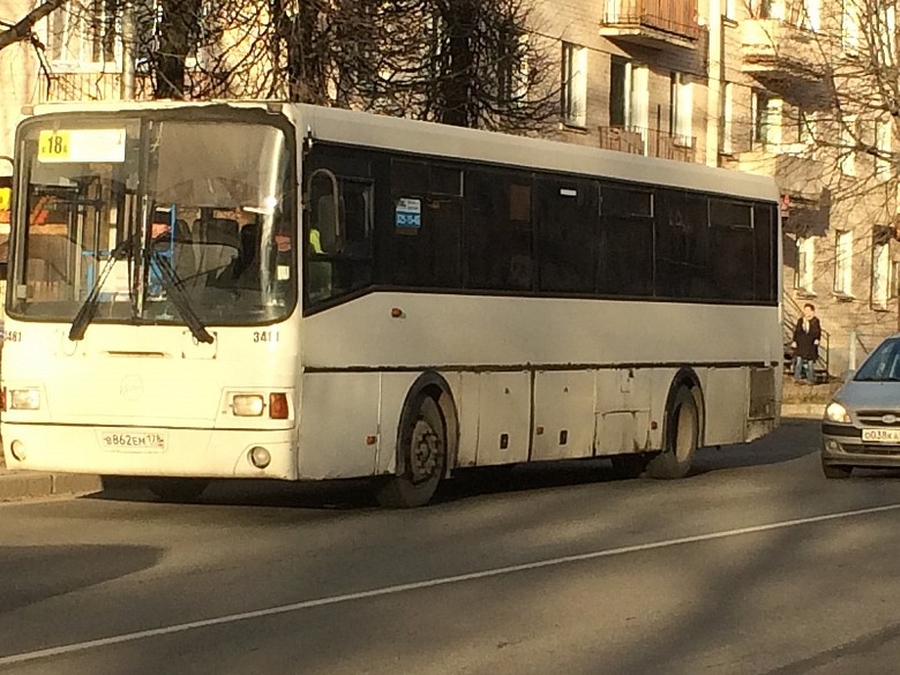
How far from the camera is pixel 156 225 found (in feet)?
51.9

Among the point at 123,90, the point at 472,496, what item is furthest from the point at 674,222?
the point at 123,90

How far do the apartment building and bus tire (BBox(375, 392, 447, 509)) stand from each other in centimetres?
2061

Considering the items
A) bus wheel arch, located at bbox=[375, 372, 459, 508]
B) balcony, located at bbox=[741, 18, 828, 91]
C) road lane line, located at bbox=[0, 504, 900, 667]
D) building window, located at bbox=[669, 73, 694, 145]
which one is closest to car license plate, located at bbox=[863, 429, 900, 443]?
road lane line, located at bbox=[0, 504, 900, 667]

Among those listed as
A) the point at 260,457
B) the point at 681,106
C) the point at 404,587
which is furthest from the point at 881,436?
the point at 681,106

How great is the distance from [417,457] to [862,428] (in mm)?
6415

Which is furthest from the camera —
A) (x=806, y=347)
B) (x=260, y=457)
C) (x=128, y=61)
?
(x=806, y=347)

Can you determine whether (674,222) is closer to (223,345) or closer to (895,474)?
(895,474)

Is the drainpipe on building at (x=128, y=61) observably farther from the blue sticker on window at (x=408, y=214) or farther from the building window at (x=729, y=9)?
the building window at (x=729, y=9)

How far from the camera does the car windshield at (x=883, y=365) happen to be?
74.2 ft

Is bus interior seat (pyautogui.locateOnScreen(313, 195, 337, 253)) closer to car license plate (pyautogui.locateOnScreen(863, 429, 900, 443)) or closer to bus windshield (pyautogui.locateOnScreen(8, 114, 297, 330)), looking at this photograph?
bus windshield (pyautogui.locateOnScreen(8, 114, 297, 330))

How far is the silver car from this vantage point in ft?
70.8

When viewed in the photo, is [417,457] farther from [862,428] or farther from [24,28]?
[862,428]

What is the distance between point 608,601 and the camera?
1189cm

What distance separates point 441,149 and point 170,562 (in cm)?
544
